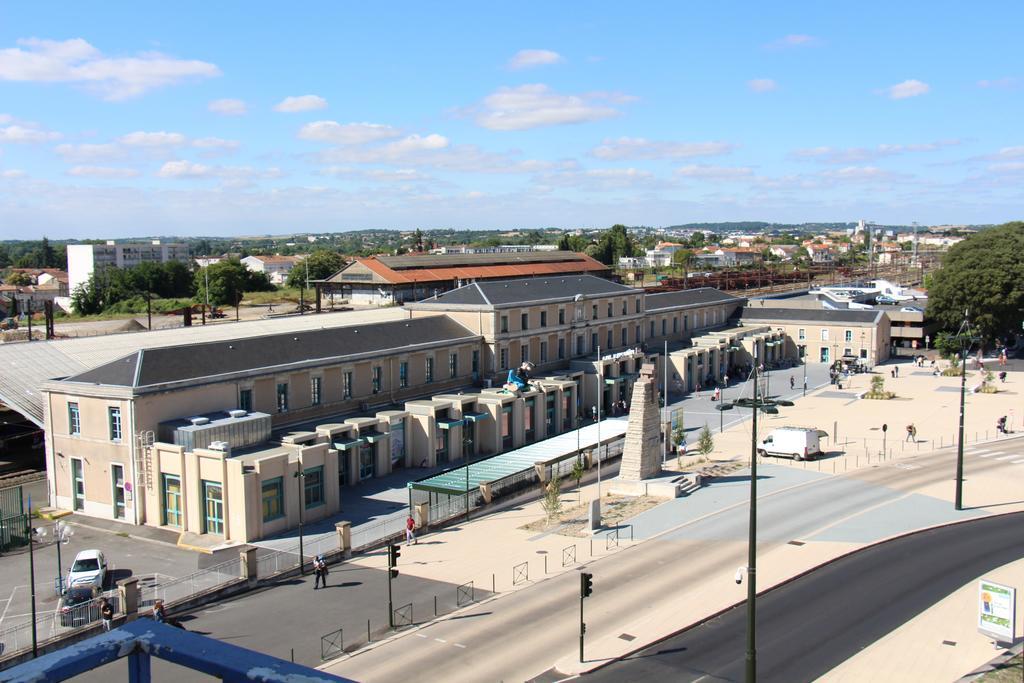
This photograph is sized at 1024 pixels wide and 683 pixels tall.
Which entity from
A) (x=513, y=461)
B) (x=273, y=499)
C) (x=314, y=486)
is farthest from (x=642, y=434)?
(x=273, y=499)

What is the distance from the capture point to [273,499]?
4141 cm

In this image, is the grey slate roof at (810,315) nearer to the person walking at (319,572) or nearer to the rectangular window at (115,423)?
the rectangular window at (115,423)

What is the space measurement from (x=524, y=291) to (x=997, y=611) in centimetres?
4763

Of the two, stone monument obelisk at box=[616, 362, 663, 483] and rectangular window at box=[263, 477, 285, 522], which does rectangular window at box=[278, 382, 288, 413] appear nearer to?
rectangular window at box=[263, 477, 285, 522]

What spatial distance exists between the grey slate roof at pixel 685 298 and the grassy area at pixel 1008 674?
6185 cm

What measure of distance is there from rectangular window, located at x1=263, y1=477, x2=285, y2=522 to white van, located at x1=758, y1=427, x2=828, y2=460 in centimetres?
3117

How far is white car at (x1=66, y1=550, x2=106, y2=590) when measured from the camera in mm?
33562

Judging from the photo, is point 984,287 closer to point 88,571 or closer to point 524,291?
point 524,291

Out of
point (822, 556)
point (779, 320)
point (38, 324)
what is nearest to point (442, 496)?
point (822, 556)

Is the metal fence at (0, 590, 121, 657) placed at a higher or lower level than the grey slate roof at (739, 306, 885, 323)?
lower

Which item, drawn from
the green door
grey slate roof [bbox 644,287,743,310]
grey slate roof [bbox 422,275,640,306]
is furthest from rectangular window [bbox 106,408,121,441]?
grey slate roof [bbox 644,287,743,310]

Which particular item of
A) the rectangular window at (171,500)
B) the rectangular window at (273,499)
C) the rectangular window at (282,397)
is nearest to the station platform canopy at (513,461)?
the rectangular window at (273,499)

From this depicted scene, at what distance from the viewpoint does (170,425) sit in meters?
44.0

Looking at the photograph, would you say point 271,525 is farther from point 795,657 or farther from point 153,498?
point 795,657
